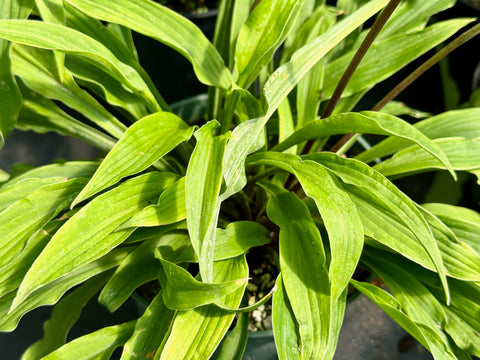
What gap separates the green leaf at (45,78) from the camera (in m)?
0.60

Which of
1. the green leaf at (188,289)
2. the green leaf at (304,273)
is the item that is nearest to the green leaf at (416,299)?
the green leaf at (304,273)

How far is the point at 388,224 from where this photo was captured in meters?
0.55

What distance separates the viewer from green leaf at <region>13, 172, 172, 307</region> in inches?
18.5

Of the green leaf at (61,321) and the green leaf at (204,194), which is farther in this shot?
the green leaf at (61,321)

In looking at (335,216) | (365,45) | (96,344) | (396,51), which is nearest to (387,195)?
(335,216)

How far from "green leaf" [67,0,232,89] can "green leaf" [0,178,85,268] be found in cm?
21

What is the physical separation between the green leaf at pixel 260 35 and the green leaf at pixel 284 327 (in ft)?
0.87

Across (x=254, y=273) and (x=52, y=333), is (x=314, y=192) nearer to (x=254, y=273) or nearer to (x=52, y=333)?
(x=254, y=273)

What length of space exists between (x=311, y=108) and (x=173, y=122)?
0.78 feet

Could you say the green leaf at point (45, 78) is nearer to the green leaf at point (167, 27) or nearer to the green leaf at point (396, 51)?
the green leaf at point (167, 27)

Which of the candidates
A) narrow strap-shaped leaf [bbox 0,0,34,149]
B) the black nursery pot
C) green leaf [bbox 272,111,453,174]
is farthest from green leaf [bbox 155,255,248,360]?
the black nursery pot

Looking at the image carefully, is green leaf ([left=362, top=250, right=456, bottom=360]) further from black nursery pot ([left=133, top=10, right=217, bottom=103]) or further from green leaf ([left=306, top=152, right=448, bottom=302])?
black nursery pot ([left=133, top=10, right=217, bottom=103])

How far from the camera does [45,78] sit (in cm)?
62

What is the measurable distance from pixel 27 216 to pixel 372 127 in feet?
1.33
